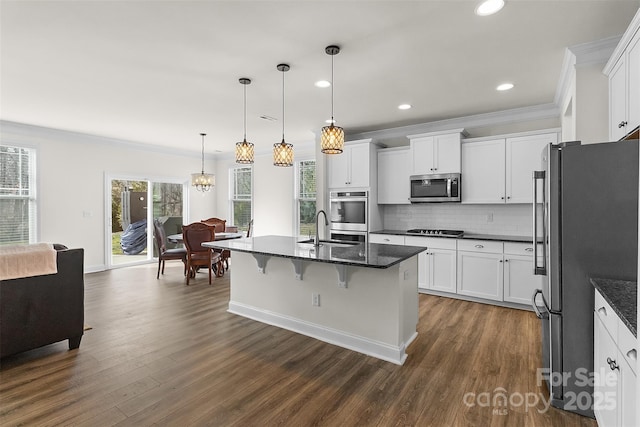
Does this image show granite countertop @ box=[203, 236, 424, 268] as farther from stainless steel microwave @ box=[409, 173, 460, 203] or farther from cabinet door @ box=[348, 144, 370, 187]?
cabinet door @ box=[348, 144, 370, 187]

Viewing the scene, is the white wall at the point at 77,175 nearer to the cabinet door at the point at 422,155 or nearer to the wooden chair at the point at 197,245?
the wooden chair at the point at 197,245

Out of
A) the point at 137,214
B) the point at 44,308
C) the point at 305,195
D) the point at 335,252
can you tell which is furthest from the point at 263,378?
the point at 137,214

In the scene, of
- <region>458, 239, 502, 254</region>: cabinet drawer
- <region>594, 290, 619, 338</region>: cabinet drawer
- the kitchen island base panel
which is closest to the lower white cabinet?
<region>594, 290, 619, 338</region>: cabinet drawer

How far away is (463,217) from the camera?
16.3ft

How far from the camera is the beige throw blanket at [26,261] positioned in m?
2.55

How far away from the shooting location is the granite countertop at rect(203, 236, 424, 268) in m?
2.49

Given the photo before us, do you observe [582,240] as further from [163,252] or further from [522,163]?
[163,252]

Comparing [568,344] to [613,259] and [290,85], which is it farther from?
[290,85]

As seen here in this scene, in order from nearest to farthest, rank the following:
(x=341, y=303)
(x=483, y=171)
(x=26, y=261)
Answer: (x=26, y=261) < (x=341, y=303) < (x=483, y=171)

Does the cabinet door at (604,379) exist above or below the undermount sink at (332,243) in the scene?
below

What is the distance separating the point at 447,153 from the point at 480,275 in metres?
1.73

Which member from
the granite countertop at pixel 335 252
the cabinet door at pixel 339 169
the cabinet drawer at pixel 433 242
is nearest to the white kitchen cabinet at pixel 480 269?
the cabinet drawer at pixel 433 242

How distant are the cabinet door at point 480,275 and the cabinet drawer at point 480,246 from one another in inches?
2.0

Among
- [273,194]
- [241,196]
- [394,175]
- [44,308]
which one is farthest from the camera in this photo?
[241,196]
